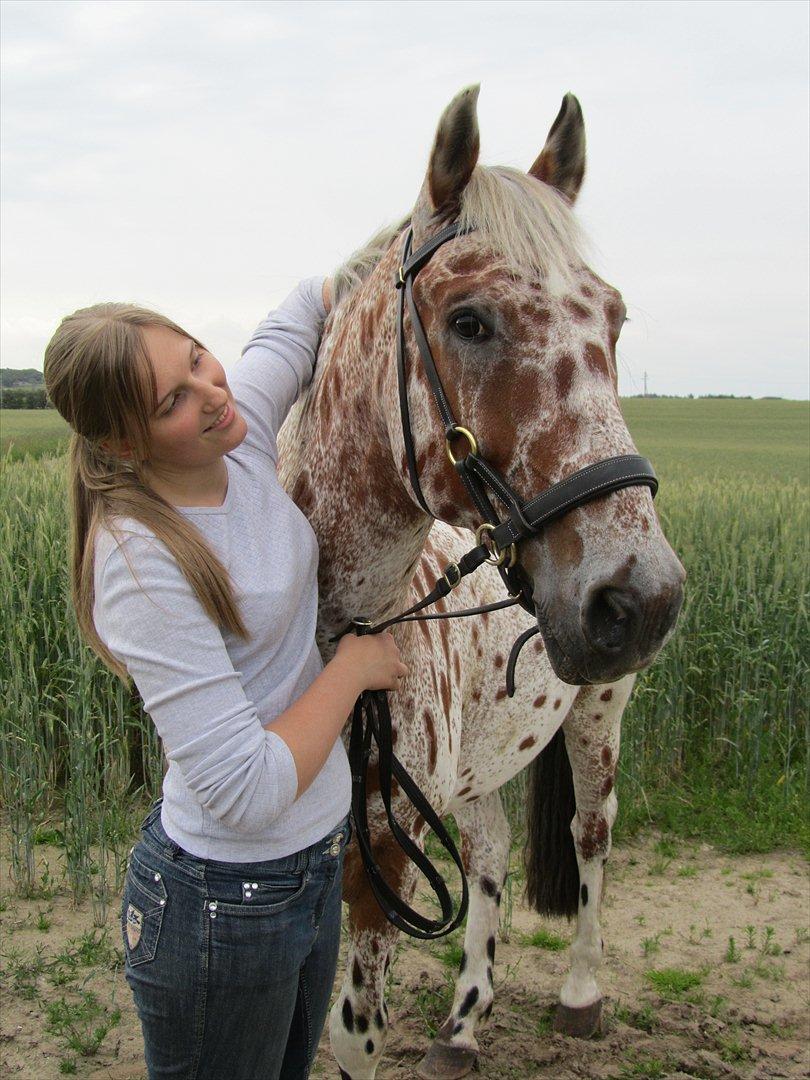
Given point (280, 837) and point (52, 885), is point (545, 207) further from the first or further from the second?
point (52, 885)

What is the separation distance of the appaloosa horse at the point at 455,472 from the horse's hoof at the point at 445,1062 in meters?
1.08

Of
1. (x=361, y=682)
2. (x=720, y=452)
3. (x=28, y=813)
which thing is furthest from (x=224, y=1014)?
(x=720, y=452)

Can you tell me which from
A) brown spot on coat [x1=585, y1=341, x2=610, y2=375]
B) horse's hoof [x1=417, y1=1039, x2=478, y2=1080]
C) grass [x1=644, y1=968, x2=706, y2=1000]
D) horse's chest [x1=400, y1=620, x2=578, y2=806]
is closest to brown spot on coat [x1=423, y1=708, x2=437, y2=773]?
horse's chest [x1=400, y1=620, x2=578, y2=806]

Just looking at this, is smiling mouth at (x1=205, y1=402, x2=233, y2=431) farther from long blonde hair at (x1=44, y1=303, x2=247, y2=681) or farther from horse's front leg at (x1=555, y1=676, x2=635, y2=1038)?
horse's front leg at (x1=555, y1=676, x2=635, y2=1038)

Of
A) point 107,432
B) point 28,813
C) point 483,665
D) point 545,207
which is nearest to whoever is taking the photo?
point 107,432

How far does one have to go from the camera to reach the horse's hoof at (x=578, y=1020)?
3680 millimetres

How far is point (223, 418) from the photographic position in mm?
1647

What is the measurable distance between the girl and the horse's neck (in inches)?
8.2

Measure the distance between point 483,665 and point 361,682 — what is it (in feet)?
3.76

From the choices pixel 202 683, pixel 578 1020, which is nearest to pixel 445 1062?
pixel 578 1020

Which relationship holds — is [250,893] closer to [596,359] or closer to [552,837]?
[596,359]

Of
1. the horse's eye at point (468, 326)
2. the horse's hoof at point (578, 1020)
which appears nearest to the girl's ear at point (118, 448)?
the horse's eye at point (468, 326)

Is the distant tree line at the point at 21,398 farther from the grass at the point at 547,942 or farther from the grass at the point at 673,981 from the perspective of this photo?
the grass at the point at 673,981

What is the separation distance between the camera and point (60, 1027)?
353 cm
